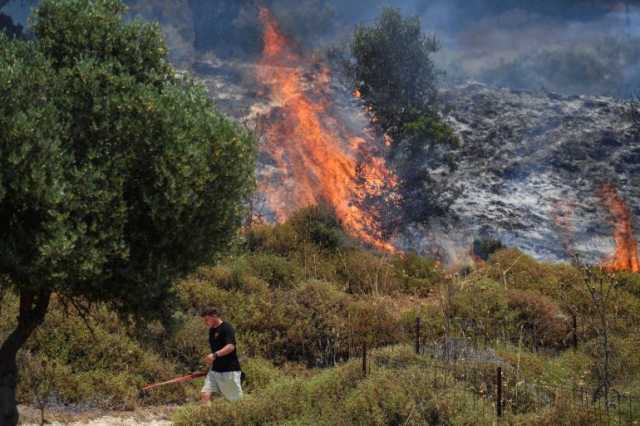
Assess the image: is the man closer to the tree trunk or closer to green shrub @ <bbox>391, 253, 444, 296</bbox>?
the tree trunk

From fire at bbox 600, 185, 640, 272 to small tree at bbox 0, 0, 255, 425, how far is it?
86.7ft

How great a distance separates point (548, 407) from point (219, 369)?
6.33 m

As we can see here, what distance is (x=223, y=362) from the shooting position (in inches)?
522

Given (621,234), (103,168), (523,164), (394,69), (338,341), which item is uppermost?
(394,69)

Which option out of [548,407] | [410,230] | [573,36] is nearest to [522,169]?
[410,230]

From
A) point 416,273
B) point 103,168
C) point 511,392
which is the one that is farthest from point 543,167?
point 103,168

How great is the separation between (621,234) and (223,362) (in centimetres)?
3037

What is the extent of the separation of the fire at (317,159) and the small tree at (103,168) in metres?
21.8

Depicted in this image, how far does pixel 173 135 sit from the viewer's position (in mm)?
11219

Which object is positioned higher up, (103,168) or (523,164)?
(523,164)

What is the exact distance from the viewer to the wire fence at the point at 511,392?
488 inches

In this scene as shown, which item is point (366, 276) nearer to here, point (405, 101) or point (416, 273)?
point (416, 273)

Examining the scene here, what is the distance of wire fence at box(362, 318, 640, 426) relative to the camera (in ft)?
40.7

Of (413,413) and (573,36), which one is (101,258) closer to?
(413,413)
